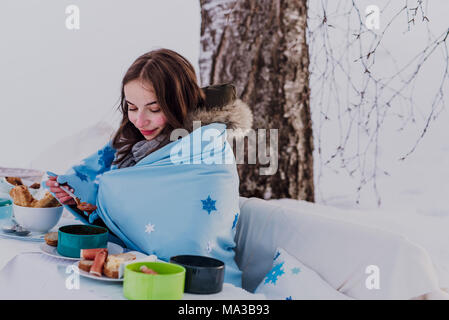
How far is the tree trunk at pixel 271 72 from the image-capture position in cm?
201

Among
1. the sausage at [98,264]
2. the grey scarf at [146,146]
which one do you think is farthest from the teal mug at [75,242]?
the grey scarf at [146,146]

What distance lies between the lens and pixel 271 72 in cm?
201

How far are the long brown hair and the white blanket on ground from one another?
0.37 m

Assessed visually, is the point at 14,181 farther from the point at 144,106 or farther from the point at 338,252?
the point at 338,252

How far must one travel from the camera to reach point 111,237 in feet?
4.21

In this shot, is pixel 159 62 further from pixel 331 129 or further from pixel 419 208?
pixel 419 208

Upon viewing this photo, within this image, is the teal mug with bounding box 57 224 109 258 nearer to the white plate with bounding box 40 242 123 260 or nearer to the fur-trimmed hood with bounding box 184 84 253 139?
the white plate with bounding box 40 242 123 260

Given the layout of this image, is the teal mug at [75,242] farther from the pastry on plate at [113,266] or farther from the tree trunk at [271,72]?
the tree trunk at [271,72]

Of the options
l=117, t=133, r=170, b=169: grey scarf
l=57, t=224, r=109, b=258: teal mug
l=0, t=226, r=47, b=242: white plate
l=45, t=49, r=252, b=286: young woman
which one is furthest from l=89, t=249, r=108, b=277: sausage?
l=117, t=133, r=170, b=169: grey scarf

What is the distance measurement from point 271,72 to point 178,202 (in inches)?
40.3

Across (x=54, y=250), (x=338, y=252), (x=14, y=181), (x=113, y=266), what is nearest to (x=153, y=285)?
(x=113, y=266)

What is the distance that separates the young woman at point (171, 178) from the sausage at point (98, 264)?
0.83 feet

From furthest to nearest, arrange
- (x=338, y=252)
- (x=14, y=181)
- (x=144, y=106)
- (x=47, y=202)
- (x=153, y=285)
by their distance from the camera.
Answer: (x=14, y=181)
(x=144, y=106)
(x=47, y=202)
(x=338, y=252)
(x=153, y=285)

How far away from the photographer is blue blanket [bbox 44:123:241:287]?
116 centimetres
